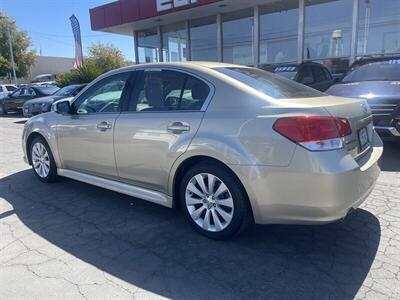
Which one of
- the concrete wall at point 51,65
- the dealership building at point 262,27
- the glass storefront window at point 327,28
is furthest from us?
the concrete wall at point 51,65

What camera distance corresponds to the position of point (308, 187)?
2754 millimetres

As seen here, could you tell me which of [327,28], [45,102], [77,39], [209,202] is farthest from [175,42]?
[209,202]

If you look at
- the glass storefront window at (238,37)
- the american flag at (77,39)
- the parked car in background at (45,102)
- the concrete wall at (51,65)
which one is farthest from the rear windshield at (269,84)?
the concrete wall at (51,65)

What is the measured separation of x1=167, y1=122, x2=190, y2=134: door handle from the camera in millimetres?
3338

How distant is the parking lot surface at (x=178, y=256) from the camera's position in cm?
262

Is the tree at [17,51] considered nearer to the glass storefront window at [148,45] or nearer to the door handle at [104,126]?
the glass storefront window at [148,45]

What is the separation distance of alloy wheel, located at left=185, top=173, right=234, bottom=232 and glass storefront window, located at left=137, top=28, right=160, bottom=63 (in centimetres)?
1611

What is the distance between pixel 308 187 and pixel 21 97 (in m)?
17.7

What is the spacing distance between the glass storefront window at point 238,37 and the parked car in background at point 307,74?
5845 millimetres

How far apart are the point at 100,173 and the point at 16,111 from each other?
1594 cm

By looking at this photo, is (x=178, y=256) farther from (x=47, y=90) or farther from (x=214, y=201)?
(x=47, y=90)

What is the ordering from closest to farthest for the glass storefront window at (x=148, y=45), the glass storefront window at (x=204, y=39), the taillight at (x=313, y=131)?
the taillight at (x=313, y=131) < the glass storefront window at (x=204, y=39) < the glass storefront window at (x=148, y=45)

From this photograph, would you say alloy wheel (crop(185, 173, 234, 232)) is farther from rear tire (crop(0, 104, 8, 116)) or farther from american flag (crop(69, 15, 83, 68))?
american flag (crop(69, 15, 83, 68))

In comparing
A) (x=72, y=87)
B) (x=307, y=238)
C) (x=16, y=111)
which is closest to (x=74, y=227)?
(x=307, y=238)
